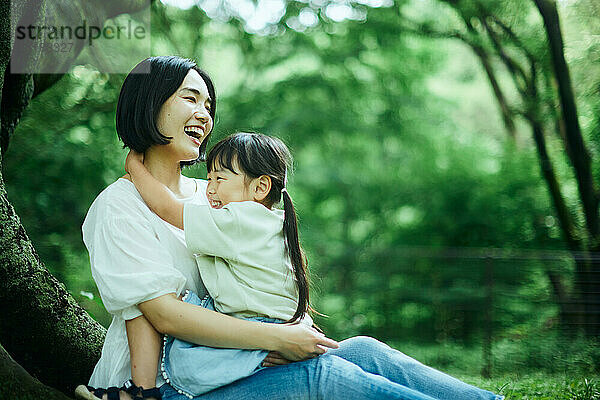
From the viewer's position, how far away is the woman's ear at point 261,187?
188cm

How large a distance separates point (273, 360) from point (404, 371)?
38 centimetres

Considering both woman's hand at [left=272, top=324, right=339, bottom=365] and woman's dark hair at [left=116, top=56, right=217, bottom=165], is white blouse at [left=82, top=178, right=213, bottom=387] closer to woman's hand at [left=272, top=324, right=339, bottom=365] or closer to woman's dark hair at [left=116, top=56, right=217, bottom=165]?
woman's dark hair at [left=116, top=56, right=217, bottom=165]

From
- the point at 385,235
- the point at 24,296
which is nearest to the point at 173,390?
the point at 24,296

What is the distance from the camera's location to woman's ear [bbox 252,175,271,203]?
6.17 ft

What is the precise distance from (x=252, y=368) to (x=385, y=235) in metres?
Answer: 7.08

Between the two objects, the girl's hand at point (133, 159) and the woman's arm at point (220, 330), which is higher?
the girl's hand at point (133, 159)

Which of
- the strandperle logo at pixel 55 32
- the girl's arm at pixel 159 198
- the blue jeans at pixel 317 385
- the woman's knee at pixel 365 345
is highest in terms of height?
the strandperle logo at pixel 55 32

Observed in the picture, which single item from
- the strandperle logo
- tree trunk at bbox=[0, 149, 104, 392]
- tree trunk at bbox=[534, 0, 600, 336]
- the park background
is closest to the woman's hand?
tree trunk at bbox=[0, 149, 104, 392]

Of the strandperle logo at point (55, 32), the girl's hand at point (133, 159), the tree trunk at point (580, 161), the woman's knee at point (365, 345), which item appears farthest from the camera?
the tree trunk at point (580, 161)

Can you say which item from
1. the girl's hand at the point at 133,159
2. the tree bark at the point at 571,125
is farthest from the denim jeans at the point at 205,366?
the tree bark at the point at 571,125

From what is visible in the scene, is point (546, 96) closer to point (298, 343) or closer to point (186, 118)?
point (186, 118)

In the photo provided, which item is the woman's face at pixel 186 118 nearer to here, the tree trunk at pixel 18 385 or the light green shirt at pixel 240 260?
the light green shirt at pixel 240 260

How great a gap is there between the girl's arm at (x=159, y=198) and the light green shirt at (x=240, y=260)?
0.45 ft

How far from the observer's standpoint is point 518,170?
7555mm
